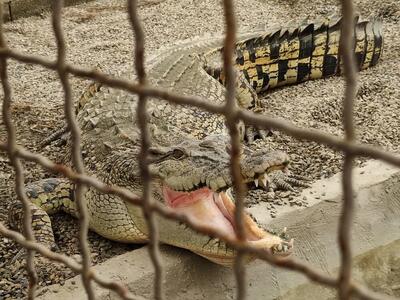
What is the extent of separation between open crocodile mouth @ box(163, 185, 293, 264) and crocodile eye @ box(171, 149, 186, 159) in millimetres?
108

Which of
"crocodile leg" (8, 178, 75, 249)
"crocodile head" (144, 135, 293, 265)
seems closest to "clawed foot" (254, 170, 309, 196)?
"crocodile head" (144, 135, 293, 265)

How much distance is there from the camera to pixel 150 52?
426 centimetres

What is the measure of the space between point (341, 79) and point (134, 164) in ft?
5.86

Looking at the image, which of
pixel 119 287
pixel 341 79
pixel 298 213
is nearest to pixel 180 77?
pixel 341 79

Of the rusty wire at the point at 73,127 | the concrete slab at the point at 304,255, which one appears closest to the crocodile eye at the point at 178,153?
the concrete slab at the point at 304,255

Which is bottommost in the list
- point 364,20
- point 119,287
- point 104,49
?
point 104,49

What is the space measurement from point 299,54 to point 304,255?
1948 millimetres

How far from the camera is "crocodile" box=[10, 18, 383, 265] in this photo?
6.90 feet

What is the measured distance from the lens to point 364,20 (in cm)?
410

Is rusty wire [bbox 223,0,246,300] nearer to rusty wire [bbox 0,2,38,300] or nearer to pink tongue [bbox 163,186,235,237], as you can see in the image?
rusty wire [bbox 0,2,38,300]

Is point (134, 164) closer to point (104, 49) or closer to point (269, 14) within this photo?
point (104, 49)

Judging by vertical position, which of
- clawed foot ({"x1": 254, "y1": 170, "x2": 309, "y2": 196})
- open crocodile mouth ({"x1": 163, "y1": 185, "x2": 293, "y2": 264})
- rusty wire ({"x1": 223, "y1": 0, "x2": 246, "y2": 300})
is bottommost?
clawed foot ({"x1": 254, "y1": 170, "x2": 309, "y2": 196})

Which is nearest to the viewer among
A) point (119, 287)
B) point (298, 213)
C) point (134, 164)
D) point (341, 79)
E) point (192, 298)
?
point (119, 287)

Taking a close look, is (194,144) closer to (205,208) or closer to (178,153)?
(178,153)
